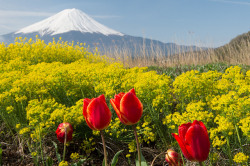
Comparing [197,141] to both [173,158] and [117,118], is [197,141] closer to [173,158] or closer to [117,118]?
[173,158]

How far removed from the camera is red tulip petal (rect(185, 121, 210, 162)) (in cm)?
115

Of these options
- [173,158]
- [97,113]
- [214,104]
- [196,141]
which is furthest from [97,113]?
[214,104]

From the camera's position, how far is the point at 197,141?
3.79 ft

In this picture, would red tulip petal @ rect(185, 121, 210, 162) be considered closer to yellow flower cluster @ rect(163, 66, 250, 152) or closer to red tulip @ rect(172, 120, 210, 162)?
red tulip @ rect(172, 120, 210, 162)

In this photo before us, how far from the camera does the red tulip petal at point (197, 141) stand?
1148 millimetres

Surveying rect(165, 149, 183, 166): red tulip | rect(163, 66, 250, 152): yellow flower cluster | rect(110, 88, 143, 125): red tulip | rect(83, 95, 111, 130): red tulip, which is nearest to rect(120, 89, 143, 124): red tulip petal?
rect(110, 88, 143, 125): red tulip

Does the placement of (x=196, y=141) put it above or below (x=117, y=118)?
above

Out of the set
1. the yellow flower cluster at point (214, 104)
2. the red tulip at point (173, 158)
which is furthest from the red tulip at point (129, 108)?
the yellow flower cluster at point (214, 104)

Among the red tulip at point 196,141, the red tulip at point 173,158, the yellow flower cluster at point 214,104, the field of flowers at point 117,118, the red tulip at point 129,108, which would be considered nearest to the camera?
the red tulip at point 196,141

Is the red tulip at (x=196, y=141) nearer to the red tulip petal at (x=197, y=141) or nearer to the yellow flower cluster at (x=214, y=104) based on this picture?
the red tulip petal at (x=197, y=141)

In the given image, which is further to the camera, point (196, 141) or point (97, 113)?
point (97, 113)

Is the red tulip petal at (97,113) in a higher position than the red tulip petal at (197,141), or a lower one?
higher

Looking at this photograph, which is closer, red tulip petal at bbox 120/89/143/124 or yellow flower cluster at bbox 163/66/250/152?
red tulip petal at bbox 120/89/143/124

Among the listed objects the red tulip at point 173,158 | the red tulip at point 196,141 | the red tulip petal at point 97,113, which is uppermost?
the red tulip petal at point 97,113
